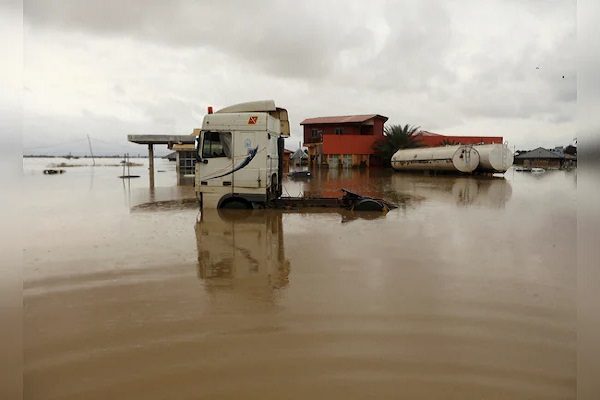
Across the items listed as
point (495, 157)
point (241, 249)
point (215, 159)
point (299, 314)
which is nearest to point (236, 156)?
point (215, 159)

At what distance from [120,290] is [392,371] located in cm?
379

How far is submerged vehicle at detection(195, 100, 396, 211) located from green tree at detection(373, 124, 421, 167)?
28491mm

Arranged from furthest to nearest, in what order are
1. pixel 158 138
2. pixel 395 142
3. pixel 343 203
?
pixel 395 142
pixel 158 138
pixel 343 203

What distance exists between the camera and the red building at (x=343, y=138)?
134ft

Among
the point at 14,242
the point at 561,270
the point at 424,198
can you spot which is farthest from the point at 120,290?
the point at 424,198

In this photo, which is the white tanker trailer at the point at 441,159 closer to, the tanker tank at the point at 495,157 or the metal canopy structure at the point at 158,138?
the tanker tank at the point at 495,157

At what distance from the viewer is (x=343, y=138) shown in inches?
1608

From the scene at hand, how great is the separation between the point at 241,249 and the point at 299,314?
138 inches

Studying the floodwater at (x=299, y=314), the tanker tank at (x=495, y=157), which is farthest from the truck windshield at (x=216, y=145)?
the tanker tank at (x=495, y=157)

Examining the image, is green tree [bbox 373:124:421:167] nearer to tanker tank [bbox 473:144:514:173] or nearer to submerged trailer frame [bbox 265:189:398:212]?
tanker tank [bbox 473:144:514:173]

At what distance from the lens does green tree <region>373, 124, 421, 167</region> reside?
3903 cm

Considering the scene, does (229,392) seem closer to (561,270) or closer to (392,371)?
(392,371)

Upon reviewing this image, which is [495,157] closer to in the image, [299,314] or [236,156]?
[236,156]

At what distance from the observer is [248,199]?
12.0 meters
